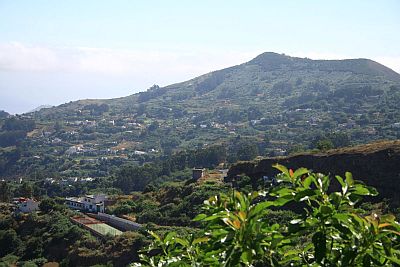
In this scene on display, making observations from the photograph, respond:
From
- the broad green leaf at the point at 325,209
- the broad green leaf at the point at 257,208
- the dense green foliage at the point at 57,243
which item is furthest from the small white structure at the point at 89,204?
the broad green leaf at the point at 325,209

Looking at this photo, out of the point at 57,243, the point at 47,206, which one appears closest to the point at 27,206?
the point at 47,206

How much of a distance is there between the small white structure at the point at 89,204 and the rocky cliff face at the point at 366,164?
35.2 feet

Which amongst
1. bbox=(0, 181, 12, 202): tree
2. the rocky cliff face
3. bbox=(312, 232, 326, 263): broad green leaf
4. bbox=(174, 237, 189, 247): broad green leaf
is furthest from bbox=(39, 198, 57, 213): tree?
bbox=(312, 232, 326, 263): broad green leaf

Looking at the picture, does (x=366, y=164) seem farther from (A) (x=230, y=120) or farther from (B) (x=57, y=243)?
(A) (x=230, y=120)

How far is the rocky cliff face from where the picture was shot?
61.5ft

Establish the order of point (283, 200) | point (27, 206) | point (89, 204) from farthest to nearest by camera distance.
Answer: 1. point (89, 204)
2. point (27, 206)
3. point (283, 200)

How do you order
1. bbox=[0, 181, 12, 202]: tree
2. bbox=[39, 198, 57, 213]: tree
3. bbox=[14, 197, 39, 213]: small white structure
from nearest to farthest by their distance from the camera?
bbox=[39, 198, 57, 213]: tree < bbox=[14, 197, 39, 213]: small white structure < bbox=[0, 181, 12, 202]: tree

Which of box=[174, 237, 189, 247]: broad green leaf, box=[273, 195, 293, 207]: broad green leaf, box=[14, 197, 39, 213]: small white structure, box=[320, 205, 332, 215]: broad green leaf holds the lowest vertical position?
box=[14, 197, 39, 213]: small white structure

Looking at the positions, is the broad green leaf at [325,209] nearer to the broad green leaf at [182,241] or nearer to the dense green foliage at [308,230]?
the dense green foliage at [308,230]

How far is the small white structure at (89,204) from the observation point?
30.0m

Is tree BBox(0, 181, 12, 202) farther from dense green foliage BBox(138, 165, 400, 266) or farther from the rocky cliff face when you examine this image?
dense green foliage BBox(138, 165, 400, 266)

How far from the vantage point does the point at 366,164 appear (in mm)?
20391

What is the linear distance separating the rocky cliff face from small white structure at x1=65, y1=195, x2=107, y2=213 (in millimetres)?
→ 10741

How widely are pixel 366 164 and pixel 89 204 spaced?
18040 millimetres
